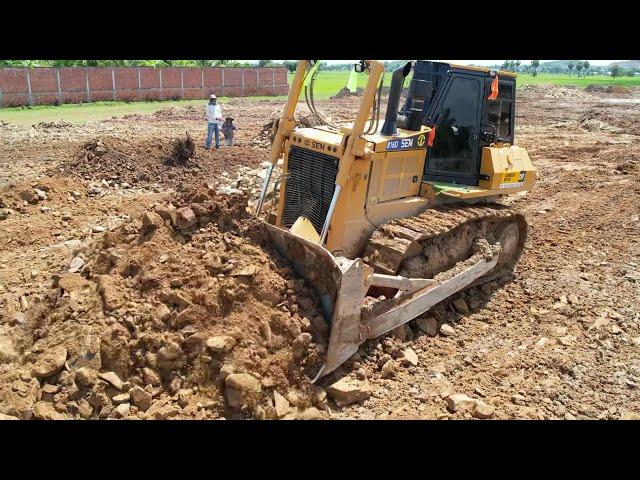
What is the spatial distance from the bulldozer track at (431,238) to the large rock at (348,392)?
4.54ft

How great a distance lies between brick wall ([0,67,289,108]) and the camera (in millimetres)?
25844

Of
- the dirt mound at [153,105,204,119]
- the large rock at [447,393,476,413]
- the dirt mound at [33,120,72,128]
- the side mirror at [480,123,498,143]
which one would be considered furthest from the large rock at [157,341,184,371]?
the dirt mound at [153,105,204,119]

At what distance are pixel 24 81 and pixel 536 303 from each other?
25.8 metres

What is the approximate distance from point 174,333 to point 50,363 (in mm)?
1026

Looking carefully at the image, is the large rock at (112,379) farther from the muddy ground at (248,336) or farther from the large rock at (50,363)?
the large rock at (50,363)

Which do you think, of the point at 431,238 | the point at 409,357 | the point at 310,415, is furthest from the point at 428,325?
the point at 310,415

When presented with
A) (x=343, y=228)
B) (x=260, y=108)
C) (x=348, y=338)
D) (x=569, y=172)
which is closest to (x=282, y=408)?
(x=348, y=338)

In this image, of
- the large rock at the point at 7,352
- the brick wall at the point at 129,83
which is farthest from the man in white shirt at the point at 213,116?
the brick wall at the point at 129,83

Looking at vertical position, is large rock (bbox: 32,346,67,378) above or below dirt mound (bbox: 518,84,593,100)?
below

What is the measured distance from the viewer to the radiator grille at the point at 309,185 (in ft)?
20.5

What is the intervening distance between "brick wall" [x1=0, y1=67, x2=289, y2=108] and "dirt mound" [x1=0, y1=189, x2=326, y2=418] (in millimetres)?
23714

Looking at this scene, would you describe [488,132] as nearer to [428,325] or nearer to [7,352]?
[428,325]

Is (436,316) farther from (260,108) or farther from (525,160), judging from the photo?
(260,108)

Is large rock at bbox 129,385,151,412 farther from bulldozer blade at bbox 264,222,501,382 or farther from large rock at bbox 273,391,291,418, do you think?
bulldozer blade at bbox 264,222,501,382
